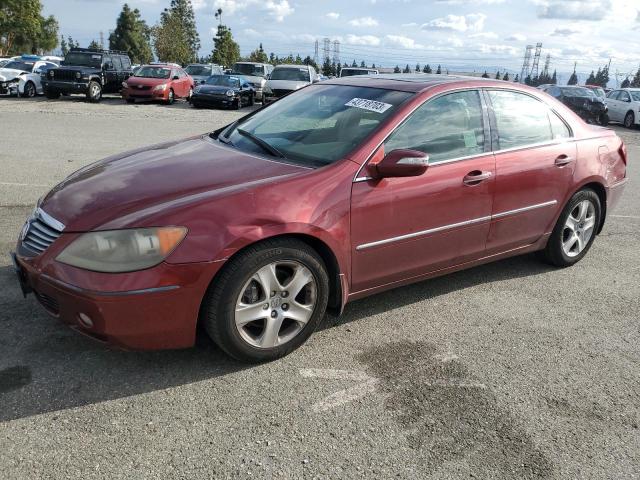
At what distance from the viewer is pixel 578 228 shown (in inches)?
191

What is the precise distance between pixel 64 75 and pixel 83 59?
1795 millimetres

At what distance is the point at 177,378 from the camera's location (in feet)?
9.95

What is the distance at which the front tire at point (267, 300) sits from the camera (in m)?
2.93

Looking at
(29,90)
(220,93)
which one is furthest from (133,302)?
(29,90)

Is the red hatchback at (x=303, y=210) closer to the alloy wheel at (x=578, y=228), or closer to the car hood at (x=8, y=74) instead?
the alloy wheel at (x=578, y=228)

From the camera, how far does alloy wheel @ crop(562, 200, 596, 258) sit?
15.7 feet

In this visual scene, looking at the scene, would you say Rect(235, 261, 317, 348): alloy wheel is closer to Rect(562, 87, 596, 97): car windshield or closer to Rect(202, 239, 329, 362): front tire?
Rect(202, 239, 329, 362): front tire

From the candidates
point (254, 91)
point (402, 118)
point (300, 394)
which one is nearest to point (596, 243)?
point (402, 118)

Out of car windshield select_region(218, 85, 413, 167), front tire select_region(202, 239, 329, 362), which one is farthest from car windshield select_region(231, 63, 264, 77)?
front tire select_region(202, 239, 329, 362)

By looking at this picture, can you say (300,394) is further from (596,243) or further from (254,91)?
(254,91)

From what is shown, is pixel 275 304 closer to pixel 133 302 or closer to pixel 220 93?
pixel 133 302

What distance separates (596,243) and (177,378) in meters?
4.50

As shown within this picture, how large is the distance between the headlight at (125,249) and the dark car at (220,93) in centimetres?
1888

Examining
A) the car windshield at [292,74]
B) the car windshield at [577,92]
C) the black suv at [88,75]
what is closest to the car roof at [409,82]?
the black suv at [88,75]
